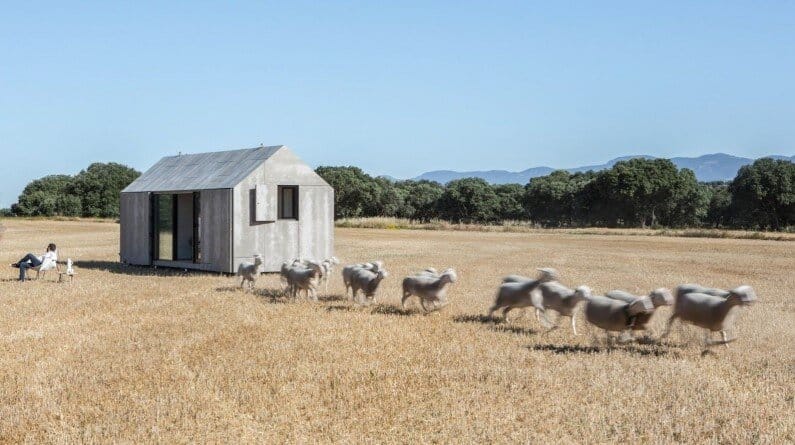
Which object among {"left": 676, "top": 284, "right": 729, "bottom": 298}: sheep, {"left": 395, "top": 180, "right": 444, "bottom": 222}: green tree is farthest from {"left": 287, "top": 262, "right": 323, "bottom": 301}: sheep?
{"left": 395, "top": 180, "right": 444, "bottom": 222}: green tree

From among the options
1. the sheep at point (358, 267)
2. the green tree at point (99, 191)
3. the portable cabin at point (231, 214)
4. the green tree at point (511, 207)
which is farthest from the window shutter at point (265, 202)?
the green tree at point (99, 191)

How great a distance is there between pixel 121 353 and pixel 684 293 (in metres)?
9.15

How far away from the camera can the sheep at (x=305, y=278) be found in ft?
55.8

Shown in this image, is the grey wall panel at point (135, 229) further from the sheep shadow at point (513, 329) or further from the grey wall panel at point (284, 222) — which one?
the sheep shadow at point (513, 329)

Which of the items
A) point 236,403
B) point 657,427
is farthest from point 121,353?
point 657,427

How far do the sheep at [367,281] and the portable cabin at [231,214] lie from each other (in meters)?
8.24

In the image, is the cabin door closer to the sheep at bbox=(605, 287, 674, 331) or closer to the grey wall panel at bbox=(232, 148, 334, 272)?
the grey wall panel at bbox=(232, 148, 334, 272)

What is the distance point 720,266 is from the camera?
30141 millimetres

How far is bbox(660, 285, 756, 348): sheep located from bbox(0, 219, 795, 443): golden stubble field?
1.67 feet

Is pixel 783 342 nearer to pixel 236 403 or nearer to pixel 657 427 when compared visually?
pixel 657 427

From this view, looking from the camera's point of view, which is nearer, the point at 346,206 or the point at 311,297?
the point at 311,297

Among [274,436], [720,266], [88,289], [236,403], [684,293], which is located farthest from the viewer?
[720,266]

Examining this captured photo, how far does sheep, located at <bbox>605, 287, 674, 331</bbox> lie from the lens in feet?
37.2

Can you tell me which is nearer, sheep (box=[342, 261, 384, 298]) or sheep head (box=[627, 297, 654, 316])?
sheep head (box=[627, 297, 654, 316])
